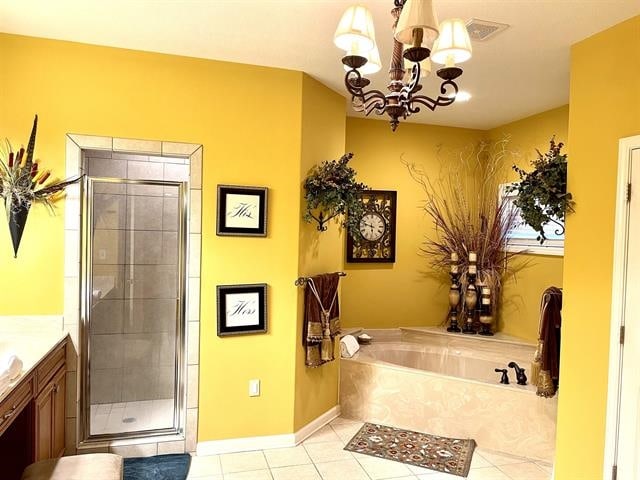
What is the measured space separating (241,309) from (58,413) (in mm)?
1234

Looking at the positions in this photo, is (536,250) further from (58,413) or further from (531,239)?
(58,413)

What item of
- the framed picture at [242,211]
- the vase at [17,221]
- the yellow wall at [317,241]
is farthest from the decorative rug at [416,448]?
the vase at [17,221]

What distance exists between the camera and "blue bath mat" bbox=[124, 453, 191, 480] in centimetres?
286

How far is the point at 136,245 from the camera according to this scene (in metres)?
3.38

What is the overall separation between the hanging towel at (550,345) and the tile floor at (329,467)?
0.59 meters

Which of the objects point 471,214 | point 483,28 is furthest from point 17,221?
point 471,214

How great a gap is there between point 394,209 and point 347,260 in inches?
28.1

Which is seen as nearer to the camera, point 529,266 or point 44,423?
point 44,423

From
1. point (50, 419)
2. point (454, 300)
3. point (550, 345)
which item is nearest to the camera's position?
point (50, 419)

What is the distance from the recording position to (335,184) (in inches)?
129

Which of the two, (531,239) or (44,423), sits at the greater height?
(531,239)

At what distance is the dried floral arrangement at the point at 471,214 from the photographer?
443 cm

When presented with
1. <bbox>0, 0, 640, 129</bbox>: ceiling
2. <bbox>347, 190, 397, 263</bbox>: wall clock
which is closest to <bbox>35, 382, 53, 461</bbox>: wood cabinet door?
<bbox>0, 0, 640, 129</bbox>: ceiling

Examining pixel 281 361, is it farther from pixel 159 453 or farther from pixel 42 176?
pixel 42 176
